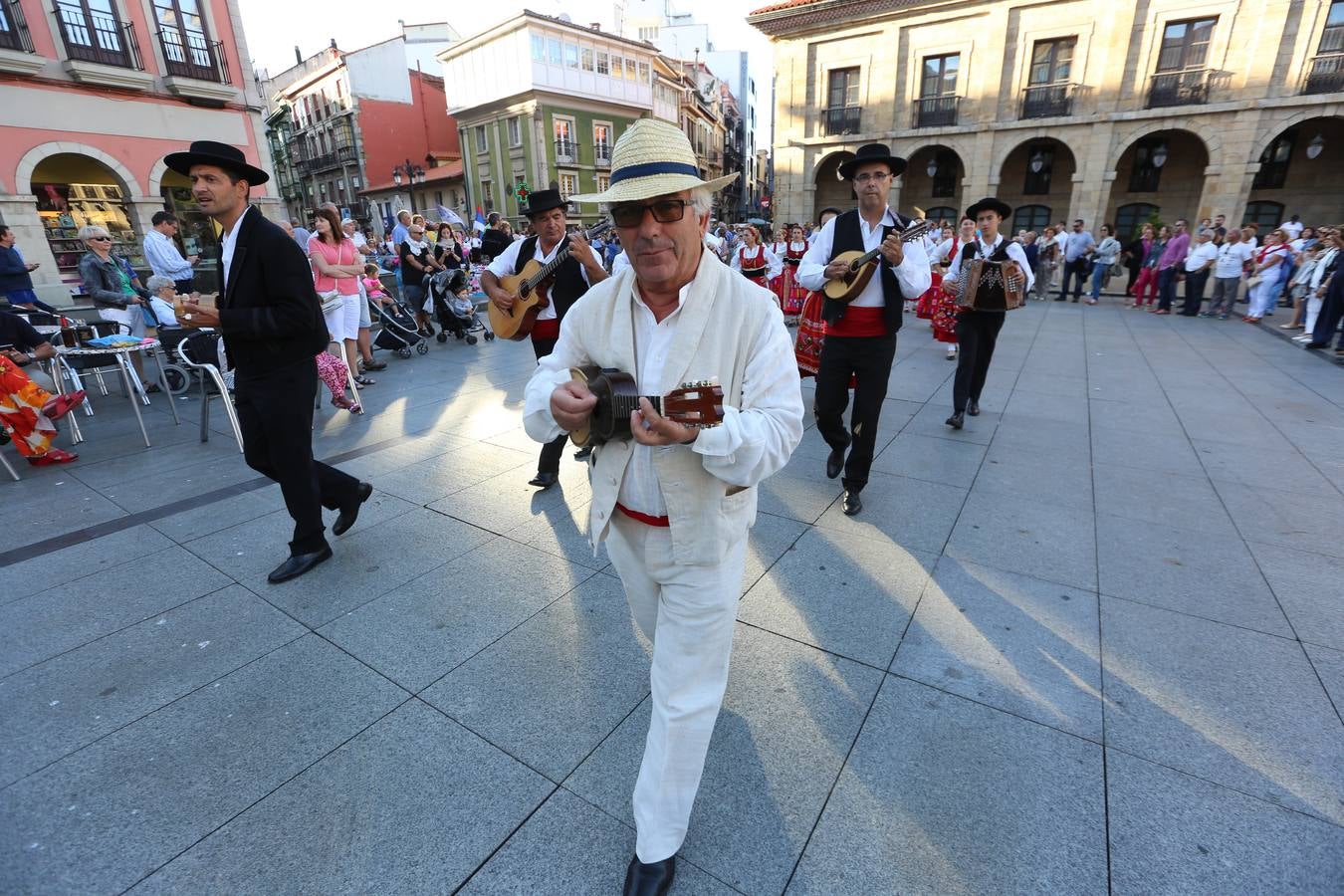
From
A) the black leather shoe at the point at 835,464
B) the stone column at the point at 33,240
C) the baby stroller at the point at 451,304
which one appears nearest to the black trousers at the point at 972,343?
the black leather shoe at the point at 835,464

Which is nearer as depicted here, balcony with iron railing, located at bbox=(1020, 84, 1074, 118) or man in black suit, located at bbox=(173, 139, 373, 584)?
man in black suit, located at bbox=(173, 139, 373, 584)

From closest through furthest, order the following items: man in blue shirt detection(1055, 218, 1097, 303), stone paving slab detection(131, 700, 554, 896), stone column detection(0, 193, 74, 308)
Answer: stone paving slab detection(131, 700, 554, 896)
stone column detection(0, 193, 74, 308)
man in blue shirt detection(1055, 218, 1097, 303)

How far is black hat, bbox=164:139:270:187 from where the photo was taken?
295 centimetres

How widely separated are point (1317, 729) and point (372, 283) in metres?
10.6

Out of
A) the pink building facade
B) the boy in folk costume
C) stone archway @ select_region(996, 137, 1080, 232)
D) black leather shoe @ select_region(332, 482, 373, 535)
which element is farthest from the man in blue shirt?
the pink building facade

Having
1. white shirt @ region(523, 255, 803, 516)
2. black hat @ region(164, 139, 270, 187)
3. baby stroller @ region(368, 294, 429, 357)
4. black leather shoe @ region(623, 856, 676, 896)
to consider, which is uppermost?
black hat @ region(164, 139, 270, 187)

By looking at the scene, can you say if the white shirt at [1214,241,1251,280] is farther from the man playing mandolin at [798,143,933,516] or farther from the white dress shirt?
the white dress shirt

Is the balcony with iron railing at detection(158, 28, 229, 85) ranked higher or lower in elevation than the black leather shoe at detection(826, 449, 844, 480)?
higher

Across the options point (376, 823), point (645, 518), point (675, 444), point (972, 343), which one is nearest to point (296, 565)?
point (376, 823)

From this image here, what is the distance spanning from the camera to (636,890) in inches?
68.4

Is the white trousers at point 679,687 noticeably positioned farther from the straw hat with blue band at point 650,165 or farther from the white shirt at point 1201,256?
the white shirt at point 1201,256

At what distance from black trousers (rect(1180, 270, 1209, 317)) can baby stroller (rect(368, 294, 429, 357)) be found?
1572 cm

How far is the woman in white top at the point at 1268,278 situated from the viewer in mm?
11781

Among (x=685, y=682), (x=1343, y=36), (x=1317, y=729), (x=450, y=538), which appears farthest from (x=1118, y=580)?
(x=1343, y=36)
